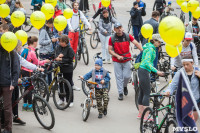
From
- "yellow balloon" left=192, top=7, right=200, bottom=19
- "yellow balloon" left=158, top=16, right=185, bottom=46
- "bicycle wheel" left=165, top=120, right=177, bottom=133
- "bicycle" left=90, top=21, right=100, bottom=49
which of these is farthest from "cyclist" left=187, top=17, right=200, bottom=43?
"yellow balloon" left=158, top=16, right=185, bottom=46

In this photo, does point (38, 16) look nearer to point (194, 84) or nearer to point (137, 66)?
point (137, 66)

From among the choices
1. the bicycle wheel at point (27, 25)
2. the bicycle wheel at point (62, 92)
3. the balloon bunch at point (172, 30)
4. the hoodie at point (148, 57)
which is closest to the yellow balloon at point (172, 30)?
the balloon bunch at point (172, 30)

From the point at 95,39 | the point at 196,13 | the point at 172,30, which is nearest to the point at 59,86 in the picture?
the point at 172,30

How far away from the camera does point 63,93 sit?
8477 mm

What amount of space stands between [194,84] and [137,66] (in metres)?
1.97

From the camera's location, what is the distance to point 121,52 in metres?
9.20

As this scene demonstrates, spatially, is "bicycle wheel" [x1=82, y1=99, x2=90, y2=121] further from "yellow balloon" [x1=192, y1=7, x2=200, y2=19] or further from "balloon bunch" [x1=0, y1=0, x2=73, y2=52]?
"yellow balloon" [x1=192, y1=7, x2=200, y2=19]

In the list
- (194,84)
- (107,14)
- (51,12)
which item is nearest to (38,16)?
(51,12)

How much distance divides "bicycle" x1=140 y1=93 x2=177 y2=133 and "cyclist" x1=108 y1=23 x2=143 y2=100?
8.45 ft

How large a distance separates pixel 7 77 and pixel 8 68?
0.55 feet

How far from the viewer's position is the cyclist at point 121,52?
9086 millimetres

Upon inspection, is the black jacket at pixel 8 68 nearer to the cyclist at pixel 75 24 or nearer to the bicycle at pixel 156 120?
the bicycle at pixel 156 120

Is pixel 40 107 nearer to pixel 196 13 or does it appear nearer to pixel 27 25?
pixel 196 13

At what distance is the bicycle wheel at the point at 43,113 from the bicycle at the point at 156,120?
184 cm
